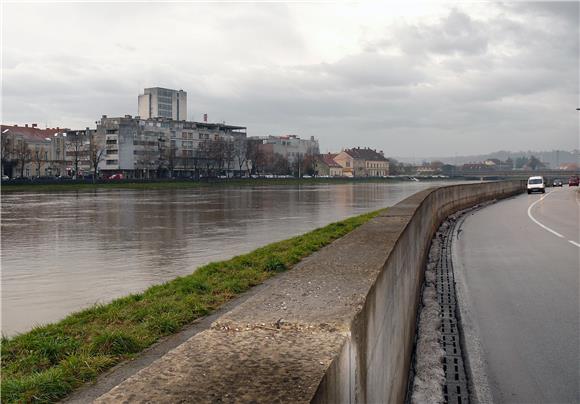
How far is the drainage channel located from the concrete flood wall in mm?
443

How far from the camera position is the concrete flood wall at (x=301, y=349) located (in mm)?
2807

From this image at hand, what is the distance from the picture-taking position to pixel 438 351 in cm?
778

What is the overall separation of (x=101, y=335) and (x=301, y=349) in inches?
172

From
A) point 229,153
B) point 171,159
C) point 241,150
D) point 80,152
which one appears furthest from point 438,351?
point 241,150

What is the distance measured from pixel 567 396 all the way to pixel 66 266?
1384 cm

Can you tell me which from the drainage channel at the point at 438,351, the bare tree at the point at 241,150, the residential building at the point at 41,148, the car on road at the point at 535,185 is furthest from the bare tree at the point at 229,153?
the drainage channel at the point at 438,351

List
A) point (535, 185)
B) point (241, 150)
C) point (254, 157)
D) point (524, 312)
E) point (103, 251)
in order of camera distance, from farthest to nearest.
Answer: point (241, 150), point (254, 157), point (535, 185), point (103, 251), point (524, 312)

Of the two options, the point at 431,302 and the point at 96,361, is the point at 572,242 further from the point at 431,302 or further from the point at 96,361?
the point at 96,361

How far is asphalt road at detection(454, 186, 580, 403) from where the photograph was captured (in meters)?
6.61

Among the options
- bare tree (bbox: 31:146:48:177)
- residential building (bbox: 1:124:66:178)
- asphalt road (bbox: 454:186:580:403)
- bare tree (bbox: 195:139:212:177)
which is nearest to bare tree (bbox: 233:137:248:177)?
bare tree (bbox: 195:139:212:177)

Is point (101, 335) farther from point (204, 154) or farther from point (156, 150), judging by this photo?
point (156, 150)

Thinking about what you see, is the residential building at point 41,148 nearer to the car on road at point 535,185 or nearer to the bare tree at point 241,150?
the bare tree at point 241,150

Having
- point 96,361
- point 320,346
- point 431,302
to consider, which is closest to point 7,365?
point 96,361

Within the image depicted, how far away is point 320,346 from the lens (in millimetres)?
3340
